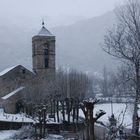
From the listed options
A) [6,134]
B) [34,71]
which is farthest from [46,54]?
[6,134]

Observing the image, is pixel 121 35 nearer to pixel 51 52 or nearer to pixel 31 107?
pixel 31 107

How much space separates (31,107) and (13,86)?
869 centimetres

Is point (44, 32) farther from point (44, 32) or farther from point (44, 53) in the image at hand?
point (44, 53)

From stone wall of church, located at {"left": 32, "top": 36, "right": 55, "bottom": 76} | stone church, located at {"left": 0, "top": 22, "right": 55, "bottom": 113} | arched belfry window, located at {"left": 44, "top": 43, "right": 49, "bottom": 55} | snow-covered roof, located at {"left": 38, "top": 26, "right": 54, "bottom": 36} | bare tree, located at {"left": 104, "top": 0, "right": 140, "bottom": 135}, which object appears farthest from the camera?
snow-covered roof, located at {"left": 38, "top": 26, "right": 54, "bottom": 36}

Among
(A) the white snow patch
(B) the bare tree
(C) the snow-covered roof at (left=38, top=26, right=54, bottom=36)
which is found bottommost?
(A) the white snow patch

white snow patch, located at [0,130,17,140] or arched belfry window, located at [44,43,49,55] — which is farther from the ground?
arched belfry window, located at [44,43,49,55]

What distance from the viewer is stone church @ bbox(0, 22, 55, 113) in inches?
2084

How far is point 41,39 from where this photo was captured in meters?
54.8

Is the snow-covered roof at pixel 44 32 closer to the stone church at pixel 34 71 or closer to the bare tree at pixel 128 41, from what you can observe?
the stone church at pixel 34 71

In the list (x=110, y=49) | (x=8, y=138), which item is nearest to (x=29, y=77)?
(x=8, y=138)

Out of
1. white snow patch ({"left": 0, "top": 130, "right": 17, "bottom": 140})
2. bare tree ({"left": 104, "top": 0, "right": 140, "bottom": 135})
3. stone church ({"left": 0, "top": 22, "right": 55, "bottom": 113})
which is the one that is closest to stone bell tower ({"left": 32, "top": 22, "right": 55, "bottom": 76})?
stone church ({"left": 0, "top": 22, "right": 55, "bottom": 113})

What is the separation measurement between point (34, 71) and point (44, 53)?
3.56 metres

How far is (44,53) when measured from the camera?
55.1m

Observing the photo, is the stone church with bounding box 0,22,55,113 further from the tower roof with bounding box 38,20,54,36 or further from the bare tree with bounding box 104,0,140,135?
the bare tree with bounding box 104,0,140,135
